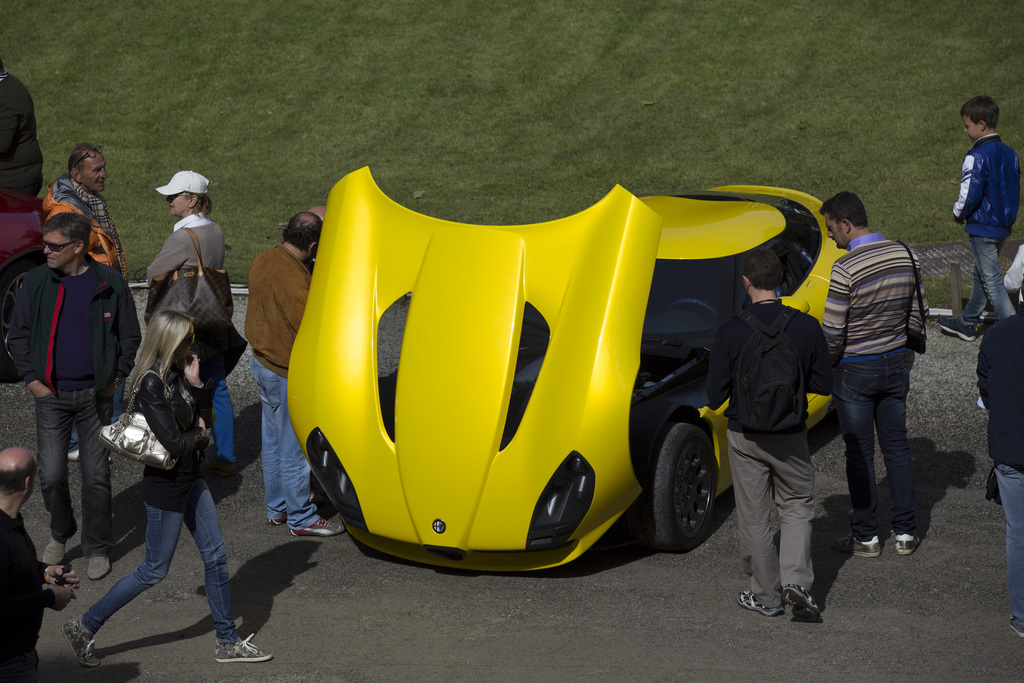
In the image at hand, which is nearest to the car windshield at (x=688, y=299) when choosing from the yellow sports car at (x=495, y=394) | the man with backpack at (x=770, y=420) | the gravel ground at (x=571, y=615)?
the yellow sports car at (x=495, y=394)

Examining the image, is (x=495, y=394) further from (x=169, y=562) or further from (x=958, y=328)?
(x=958, y=328)

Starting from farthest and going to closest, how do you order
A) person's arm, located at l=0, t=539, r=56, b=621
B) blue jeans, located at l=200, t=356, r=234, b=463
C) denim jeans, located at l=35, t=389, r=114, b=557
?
1. blue jeans, located at l=200, t=356, r=234, b=463
2. denim jeans, located at l=35, t=389, r=114, b=557
3. person's arm, located at l=0, t=539, r=56, b=621

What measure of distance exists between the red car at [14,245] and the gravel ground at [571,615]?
2.58m

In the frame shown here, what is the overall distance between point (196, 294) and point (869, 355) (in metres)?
4.04

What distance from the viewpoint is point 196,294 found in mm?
6656

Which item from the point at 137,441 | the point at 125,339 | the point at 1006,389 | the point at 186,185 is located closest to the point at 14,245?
the point at 186,185

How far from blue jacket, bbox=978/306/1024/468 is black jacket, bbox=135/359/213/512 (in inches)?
139

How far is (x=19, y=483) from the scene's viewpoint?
3512 millimetres

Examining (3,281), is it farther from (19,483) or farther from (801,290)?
(801,290)

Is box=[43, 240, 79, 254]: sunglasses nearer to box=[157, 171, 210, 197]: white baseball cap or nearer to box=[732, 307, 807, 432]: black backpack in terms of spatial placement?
box=[157, 171, 210, 197]: white baseball cap

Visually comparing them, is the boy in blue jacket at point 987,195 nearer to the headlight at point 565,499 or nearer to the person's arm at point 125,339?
the headlight at point 565,499

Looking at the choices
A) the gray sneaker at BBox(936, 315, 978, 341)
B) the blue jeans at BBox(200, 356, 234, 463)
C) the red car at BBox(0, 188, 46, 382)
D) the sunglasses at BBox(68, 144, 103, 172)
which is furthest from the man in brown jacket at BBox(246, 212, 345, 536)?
the gray sneaker at BBox(936, 315, 978, 341)

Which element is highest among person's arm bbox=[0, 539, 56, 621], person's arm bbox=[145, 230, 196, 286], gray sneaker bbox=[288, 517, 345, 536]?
person's arm bbox=[145, 230, 196, 286]

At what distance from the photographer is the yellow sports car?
5219 mm
